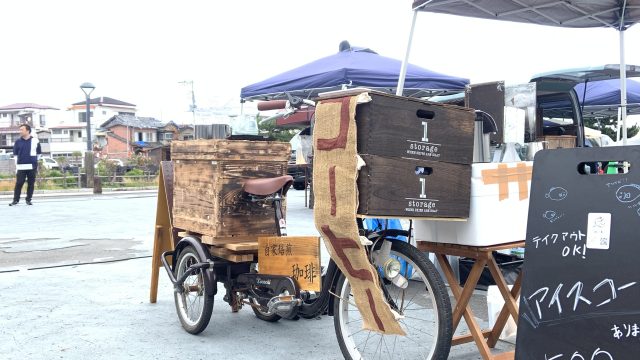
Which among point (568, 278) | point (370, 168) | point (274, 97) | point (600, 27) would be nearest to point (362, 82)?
point (274, 97)

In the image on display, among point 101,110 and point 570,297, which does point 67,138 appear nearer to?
point 101,110

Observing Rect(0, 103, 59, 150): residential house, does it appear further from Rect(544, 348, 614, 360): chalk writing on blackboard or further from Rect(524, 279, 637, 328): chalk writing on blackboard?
Rect(544, 348, 614, 360): chalk writing on blackboard

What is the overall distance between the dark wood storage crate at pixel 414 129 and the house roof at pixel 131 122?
69.6 meters

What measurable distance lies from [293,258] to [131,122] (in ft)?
231

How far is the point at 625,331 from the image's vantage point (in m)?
2.15

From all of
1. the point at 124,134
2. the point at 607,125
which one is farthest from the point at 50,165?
the point at 607,125

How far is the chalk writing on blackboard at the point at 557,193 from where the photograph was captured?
243cm

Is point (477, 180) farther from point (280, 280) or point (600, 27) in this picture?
point (600, 27)

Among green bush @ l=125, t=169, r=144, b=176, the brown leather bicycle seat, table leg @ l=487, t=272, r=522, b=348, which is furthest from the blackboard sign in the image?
green bush @ l=125, t=169, r=144, b=176

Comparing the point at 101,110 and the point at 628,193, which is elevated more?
the point at 101,110

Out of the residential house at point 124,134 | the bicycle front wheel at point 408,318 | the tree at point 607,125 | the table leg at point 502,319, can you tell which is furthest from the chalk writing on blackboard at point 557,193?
the residential house at point 124,134

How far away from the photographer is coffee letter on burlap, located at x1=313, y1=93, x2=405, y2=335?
2.89 meters

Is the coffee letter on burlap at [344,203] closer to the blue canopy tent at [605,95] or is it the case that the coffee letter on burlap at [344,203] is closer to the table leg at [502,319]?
the table leg at [502,319]

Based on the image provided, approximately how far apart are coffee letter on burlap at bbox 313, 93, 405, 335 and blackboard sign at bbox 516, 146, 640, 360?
0.78 metres
